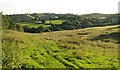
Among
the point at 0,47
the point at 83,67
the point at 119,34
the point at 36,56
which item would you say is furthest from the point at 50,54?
the point at 119,34

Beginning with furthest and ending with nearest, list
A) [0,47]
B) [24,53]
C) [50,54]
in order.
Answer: [50,54] → [24,53] → [0,47]

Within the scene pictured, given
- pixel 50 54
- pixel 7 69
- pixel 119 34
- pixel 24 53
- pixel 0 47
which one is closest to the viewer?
pixel 7 69

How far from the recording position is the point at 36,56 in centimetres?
3506

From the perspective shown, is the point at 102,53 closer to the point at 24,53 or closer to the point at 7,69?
the point at 24,53

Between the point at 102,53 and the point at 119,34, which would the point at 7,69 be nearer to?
the point at 102,53

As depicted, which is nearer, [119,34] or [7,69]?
[7,69]

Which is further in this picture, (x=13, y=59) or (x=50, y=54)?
(x=50, y=54)

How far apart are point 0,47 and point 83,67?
11.3 m

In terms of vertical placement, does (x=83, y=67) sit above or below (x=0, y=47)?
below

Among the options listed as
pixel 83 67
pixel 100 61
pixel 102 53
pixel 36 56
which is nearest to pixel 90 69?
pixel 83 67

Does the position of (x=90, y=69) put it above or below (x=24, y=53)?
below

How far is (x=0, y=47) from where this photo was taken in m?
32.4

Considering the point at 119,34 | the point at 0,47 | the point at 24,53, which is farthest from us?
the point at 119,34

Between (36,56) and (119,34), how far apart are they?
42257 mm
